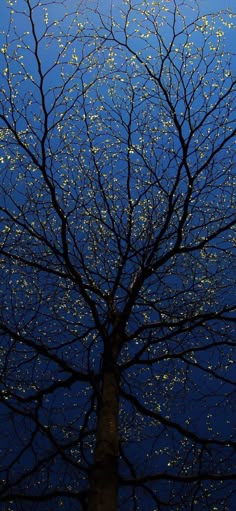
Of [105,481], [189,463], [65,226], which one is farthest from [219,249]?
[105,481]

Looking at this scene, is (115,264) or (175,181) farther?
(115,264)

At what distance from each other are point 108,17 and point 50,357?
95.2 inches

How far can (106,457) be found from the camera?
3.13 meters

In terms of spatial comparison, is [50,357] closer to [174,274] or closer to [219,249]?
[174,274]

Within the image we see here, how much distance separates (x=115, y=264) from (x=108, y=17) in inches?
76.2

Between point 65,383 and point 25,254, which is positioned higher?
point 25,254

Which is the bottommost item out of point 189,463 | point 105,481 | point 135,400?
point 105,481

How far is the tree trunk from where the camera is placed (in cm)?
290

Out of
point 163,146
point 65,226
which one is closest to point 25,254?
point 65,226

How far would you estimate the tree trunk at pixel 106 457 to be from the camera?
2902 mm

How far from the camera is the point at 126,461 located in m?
4.41

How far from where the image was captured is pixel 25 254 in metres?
4.50

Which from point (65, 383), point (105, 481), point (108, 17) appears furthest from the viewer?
point (65, 383)

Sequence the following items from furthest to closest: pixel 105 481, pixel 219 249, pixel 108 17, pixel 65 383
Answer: pixel 219 249, pixel 65 383, pixel 108 17, pixel 105 481
